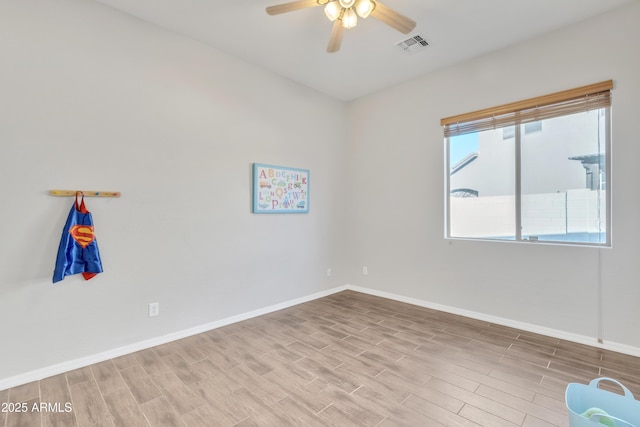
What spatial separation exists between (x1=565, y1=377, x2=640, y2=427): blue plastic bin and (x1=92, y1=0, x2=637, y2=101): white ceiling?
2.80m

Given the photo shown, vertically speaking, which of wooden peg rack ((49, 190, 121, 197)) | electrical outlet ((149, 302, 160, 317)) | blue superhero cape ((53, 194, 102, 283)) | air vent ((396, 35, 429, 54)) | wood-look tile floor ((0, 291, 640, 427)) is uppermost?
air vent ((396, 35, 429, 54))

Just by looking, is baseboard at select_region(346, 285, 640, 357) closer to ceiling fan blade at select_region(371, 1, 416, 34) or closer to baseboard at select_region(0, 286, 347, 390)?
baseboard at select_region(0, 286, 347, 390)

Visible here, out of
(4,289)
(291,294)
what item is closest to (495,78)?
Result: (291,294)

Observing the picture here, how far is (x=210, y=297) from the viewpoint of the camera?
3.00m

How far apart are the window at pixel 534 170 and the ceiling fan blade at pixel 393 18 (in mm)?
1558

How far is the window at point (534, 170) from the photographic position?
8.61 feet

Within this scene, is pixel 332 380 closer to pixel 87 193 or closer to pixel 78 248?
pixel 78 248

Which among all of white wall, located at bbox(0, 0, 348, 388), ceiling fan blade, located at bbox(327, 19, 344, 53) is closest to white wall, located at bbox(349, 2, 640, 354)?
white wall, located at bbox(0, 0, 348, 388)

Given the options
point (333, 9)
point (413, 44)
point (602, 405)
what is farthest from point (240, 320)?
point (413, 44)

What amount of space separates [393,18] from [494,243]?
246cm

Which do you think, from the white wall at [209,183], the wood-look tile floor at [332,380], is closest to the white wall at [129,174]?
the white wall at [209,183]

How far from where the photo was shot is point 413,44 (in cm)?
294

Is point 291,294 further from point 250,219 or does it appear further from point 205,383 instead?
point 205,383

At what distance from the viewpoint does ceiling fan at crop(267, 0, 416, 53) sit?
1988 mm
